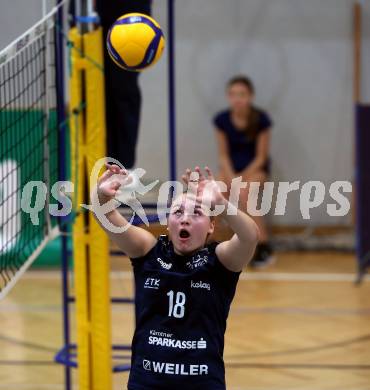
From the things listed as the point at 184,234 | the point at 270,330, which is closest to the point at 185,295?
the point at 184,234

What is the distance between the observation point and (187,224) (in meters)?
3.19

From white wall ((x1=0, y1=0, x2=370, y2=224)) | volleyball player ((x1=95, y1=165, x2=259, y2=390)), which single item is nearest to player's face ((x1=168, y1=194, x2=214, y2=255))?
volleyball player ((x1=95, y1=165, x2=259, y2=390))

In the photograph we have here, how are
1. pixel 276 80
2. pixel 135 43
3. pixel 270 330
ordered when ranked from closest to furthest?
pixel 135 43 → pixel 270 330 → pixel 276 80

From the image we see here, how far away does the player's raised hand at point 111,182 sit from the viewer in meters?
3.23

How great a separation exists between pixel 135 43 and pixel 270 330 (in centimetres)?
306

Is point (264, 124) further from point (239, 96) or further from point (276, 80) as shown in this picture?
point (276, 80)

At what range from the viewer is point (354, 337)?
6012mm

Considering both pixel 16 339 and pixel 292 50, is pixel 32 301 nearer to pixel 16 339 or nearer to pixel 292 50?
pixel 16 339

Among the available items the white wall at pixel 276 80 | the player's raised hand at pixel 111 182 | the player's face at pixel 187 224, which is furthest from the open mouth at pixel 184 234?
the white wall at pixel 276 80

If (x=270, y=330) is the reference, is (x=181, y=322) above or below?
above

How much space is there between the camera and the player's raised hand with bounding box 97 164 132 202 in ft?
10.6

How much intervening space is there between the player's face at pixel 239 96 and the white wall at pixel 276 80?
28.4 inches

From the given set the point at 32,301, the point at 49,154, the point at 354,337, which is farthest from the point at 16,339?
the point at 354,337

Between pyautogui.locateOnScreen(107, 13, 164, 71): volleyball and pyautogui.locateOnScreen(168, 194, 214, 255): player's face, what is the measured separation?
2.91ft
